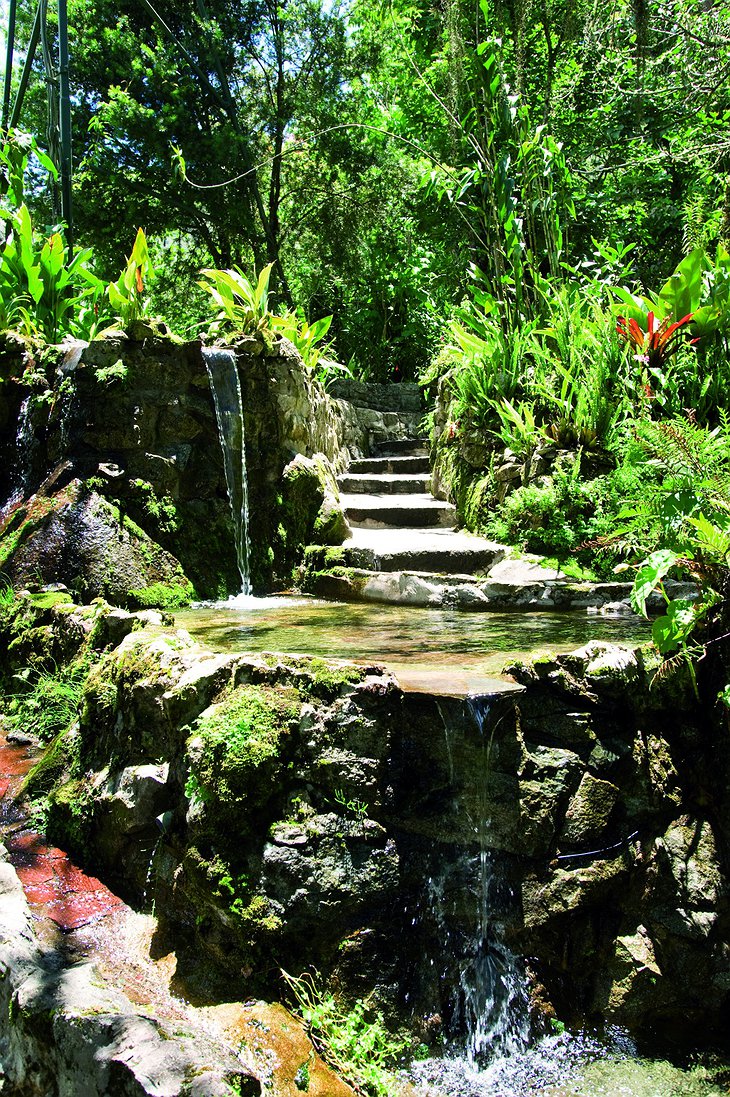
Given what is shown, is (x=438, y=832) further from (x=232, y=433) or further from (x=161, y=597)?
(x=232, y=433)

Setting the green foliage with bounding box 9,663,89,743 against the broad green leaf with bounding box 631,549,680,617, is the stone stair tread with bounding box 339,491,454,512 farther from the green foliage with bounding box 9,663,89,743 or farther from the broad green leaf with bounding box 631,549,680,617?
the broad green leaf with bounding box 631,549,680,617

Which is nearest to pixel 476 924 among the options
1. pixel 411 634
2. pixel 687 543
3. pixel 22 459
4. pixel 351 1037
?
pixel 351 1037

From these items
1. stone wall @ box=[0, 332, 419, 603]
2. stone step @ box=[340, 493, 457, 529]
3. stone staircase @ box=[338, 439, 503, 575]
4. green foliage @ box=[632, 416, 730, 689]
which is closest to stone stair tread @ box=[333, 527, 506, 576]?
stone staircase @ box=[338, 439, 503, 575]

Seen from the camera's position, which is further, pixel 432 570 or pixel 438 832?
pixel 432 570

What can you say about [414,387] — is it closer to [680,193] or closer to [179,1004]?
[680,193]

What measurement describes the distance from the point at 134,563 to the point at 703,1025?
4.64 metres

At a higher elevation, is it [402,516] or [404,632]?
[402,516]

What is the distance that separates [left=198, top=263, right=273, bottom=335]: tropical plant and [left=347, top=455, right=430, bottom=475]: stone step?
2.52m

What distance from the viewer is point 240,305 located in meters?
7.34

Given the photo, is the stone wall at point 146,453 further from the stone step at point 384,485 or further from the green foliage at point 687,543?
the green foliage at point 687,543

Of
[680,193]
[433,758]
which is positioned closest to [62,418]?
[433,758]

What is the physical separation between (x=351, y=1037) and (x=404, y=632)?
221 cm

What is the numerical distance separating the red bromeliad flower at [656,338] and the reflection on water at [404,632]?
8.66 ft

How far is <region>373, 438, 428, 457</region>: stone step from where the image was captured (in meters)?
10.2
